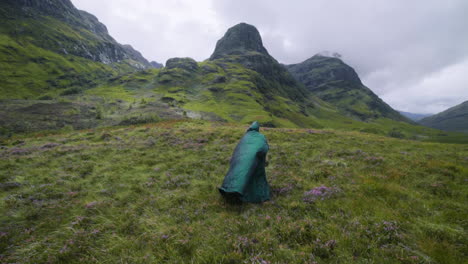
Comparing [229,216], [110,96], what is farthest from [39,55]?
[229,216]

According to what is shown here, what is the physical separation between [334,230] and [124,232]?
6187 millimetres

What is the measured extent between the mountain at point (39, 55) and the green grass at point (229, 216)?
93.2 meters

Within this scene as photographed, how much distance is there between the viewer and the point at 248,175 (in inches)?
251

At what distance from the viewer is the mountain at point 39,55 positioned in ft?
294

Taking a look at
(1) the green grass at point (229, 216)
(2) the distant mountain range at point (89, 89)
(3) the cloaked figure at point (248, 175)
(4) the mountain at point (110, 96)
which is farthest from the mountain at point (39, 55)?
(3) the cloaked figure at point (248, 175)

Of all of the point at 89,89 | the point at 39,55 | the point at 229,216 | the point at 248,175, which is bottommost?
the point at 229,216

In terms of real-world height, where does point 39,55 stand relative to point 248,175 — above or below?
above

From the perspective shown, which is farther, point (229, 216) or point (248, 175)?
point (248, 175)

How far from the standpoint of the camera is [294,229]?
16.0ft

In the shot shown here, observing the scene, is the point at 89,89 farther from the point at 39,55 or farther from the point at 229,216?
the point at 229,216

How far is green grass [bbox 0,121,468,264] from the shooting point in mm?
4238

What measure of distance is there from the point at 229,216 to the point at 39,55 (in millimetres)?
187839

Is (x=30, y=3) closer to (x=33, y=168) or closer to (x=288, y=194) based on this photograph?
(x=33, y=168)

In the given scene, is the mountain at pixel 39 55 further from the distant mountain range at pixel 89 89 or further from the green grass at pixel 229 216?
the green grass at pixel 229 216
